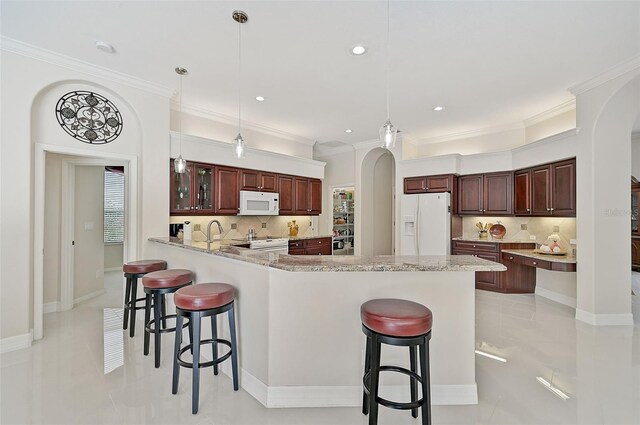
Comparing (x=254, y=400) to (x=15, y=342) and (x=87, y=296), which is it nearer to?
(x=15, y=342)

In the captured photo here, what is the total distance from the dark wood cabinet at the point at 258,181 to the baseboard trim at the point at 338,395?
351 cm

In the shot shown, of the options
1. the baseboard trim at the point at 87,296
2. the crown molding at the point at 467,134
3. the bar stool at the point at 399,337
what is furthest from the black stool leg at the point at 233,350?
the crown molding at the point at 467,134

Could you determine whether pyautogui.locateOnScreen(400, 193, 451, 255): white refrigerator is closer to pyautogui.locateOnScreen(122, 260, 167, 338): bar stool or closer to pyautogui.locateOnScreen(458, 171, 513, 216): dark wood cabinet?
pyautogui.locateOnScreen(458, 171, 513, 216): dark wood cabinet

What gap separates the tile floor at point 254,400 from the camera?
1.95 m

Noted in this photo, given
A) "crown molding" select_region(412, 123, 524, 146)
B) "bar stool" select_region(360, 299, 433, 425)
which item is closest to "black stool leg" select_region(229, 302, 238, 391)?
"bar stool" select_region(360, 299, 433, 425)

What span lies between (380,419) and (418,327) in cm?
78

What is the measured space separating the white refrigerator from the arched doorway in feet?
3.10

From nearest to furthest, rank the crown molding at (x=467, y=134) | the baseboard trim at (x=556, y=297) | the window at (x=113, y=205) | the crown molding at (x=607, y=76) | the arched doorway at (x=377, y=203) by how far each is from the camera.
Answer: the crown molding at (x=607, y=76)
the baseboard trim at (x=556, y=297)
the crown molding at (x=467, y=134)
the window at (x=113, y=205)
the arched doorway at (x=377, y=203)

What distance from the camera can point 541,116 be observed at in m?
4.75

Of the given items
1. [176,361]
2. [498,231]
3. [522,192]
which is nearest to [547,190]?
[522,192]

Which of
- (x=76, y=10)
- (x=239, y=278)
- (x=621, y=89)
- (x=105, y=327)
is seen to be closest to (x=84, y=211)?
(x=105, y=327)

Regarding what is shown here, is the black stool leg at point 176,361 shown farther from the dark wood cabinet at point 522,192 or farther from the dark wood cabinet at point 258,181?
the dark wood cabinet at point 522,192

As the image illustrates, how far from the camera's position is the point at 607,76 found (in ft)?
11.2

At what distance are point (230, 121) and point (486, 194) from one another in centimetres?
471
